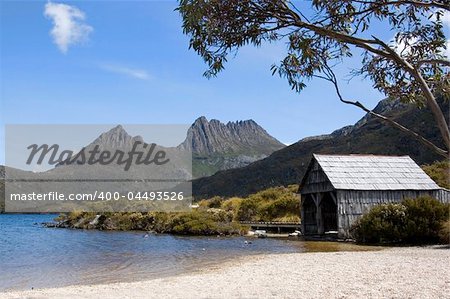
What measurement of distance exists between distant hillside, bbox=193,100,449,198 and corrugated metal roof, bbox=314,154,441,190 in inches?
1715

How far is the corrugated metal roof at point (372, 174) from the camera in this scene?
26.4m

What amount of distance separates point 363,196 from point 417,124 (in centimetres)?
6873

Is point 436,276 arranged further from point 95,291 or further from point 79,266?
point 79,266

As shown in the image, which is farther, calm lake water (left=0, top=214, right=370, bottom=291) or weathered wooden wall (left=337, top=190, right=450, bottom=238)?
weathered wooden wall (left=337, top=190, right=450, bottom=238)

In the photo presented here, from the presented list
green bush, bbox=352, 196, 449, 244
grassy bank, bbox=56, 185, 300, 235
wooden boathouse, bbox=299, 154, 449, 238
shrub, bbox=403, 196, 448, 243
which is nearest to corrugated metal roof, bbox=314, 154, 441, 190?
wooden boathouse, bbox=299, 154, 449, 238

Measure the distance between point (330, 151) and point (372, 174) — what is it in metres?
88.3

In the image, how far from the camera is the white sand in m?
9.23

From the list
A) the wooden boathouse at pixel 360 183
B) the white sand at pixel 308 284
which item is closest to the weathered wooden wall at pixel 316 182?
the wooden boathouse at pixel 360 183

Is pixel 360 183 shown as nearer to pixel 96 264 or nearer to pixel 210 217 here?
pixel 96 264

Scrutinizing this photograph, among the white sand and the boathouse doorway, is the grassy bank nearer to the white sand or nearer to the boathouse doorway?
the boathouse doorway

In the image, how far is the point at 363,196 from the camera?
26.2m

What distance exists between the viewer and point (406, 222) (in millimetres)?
22984

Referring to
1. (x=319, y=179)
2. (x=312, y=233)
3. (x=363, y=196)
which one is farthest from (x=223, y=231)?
(x=363, y=196)

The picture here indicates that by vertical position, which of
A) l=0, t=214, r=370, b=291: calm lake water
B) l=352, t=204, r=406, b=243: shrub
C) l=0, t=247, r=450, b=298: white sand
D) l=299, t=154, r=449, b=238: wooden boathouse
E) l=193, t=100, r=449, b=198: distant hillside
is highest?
l=193, t=100, r=449, b=198: distant hillside
